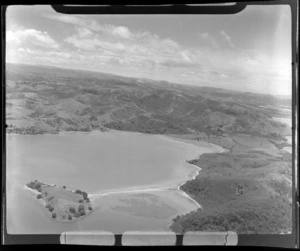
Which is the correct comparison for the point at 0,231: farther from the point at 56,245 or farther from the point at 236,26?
the point at 236,26

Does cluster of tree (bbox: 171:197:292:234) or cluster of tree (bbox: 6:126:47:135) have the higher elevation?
cluster of tree (bbox: 6:126:47:135)

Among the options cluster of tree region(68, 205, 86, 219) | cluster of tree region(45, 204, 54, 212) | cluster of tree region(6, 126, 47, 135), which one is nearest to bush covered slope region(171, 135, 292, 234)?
cluster of tree region(68, 205, 86, 219)

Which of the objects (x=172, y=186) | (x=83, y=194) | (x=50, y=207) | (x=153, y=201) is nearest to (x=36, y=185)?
(x=50, y=207)

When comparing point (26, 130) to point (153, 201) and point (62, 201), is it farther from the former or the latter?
point (153, 201)

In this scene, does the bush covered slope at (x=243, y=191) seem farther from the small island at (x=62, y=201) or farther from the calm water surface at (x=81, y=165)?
the small island at (x=62, y=201)

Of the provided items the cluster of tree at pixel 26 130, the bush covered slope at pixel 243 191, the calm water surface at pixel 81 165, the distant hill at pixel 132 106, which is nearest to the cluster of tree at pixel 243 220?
the bush covered slope at pixel 243 191

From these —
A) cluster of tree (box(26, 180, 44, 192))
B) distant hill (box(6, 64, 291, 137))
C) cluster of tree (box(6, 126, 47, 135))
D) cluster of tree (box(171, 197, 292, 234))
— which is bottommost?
cluster of tree (box(171, 197, 292, 234))

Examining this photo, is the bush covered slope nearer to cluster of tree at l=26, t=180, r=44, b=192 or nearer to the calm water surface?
the calm water surface
